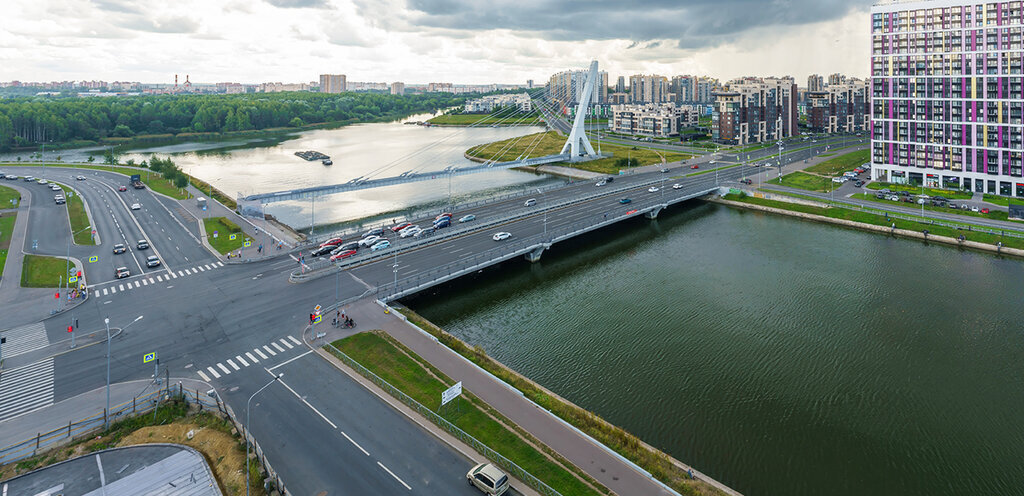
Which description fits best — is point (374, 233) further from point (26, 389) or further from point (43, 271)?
point (26, 389)

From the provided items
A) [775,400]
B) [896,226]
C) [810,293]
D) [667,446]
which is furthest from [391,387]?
[896,226]

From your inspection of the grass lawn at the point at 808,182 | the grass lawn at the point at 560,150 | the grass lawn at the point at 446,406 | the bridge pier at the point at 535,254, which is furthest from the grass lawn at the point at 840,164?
the grass lawn at the point at 446,406

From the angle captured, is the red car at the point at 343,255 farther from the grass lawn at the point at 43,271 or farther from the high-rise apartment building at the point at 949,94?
the high-rise apartment building at the point at 949,94

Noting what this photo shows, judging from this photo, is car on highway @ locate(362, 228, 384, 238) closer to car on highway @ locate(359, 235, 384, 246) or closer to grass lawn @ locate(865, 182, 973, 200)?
car on highway @ locate(359, 235, 384, 246)

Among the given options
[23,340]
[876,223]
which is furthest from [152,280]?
[876,223]

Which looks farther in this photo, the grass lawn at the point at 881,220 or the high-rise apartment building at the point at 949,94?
the high-rise apartment building at the point at 949,94
